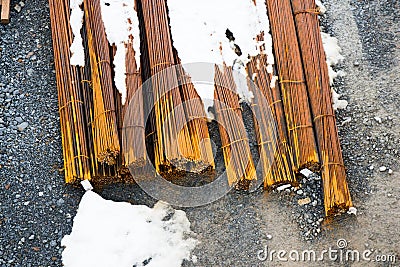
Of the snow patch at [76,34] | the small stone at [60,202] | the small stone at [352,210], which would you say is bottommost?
the small stone at [352,210]

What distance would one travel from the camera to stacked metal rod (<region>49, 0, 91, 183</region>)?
138 inches

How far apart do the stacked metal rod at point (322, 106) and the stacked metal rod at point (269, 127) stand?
0.63 feet

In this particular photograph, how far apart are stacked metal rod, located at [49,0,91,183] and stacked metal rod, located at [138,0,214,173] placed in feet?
1.32

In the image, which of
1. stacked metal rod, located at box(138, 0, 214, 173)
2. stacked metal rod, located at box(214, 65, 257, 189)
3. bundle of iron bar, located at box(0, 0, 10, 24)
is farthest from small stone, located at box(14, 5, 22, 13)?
stacked metal rod, located at box(214, 65, 257, 189)

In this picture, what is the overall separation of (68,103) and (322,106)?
1457mm

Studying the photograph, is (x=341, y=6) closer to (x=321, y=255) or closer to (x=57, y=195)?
(x=321, y=255)

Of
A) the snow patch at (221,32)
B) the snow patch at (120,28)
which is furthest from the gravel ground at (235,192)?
the snow patch at (221,32)

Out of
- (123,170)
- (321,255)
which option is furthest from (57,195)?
(321,255)

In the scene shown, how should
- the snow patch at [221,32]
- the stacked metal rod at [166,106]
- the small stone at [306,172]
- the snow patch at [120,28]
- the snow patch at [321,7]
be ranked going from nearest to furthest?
the stacked metal rod at [166,106], the small stone at [306,172], the snow patch at [120,28], the snow patch at [221,32], the snow patch at [321,7]

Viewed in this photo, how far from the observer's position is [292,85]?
375 centimetres

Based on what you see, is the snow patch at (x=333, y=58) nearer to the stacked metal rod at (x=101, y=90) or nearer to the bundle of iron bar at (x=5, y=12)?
the stacked metal rod at (x=101, y=90)

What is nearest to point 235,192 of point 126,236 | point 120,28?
point 126,236

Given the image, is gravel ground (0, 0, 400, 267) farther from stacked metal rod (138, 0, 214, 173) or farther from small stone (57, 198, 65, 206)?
stacked metal rod (138, 0, 214, 173)

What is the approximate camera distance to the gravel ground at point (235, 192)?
3.41m
